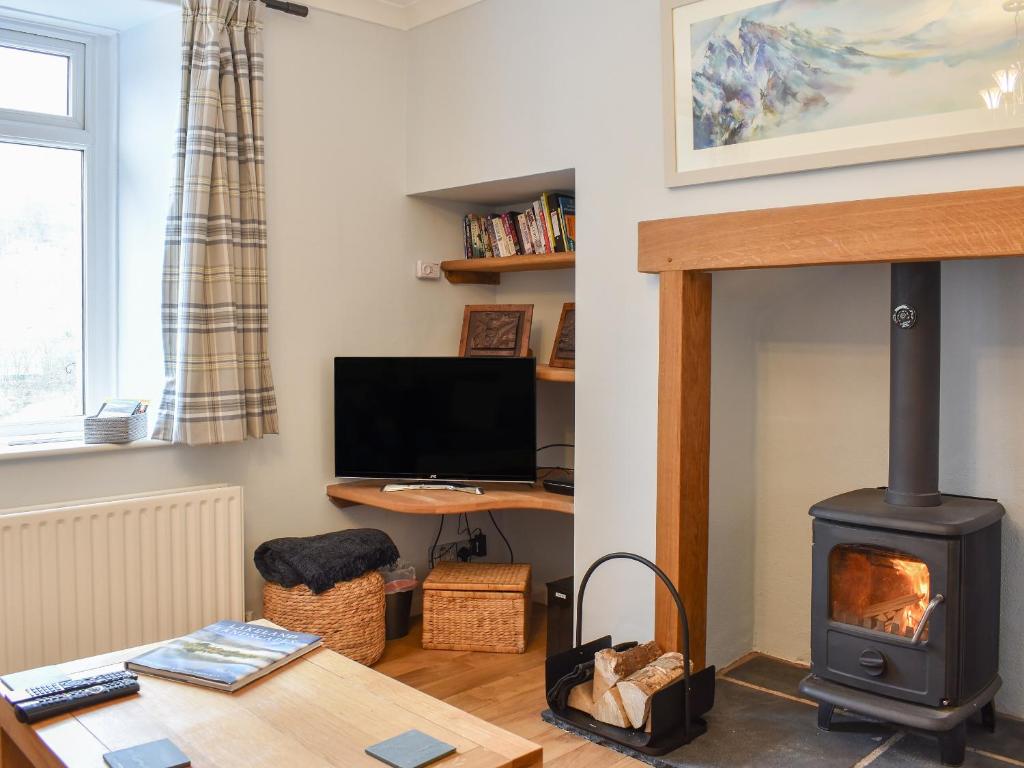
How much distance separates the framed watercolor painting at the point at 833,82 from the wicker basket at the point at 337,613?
5.55 ft

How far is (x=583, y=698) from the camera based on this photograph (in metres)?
2.72

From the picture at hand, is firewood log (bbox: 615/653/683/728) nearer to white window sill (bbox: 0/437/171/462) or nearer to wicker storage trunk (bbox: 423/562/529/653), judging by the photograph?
wicker storage trunk (bbox: 423/562/529/653)

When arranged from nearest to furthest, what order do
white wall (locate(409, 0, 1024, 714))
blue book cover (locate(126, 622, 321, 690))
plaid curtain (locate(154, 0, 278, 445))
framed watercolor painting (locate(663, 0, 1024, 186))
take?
blue book cover (locate(126, 622, 321, 690)) → framed watercolor painting (locate(663, 0, 1024, 186)) → white wall (locate(409, 0, 1024, 714)) → plaid curtain (locate(154, 0, 278, 445))

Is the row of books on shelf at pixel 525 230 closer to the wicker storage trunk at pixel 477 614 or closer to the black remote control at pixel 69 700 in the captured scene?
the wicker storage trunk at pixel 477 614

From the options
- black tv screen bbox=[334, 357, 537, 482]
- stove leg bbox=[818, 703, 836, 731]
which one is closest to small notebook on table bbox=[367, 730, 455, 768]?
stove leg bbox=[818, 703, 836, 731]

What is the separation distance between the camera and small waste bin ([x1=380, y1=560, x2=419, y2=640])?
351 cm

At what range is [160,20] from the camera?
125 inches

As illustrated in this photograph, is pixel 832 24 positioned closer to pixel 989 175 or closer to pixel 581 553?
pixel 989 175

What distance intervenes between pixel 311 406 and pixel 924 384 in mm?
2119

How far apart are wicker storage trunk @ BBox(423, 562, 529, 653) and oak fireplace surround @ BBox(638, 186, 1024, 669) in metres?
0.69

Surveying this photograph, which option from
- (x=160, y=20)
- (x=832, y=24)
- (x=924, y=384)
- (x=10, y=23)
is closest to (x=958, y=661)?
(x=924, y=384)

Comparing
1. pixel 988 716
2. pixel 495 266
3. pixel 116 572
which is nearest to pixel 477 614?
pixel 116 572

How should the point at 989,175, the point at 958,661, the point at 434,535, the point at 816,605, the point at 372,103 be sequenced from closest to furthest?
1. the point at 989,175
2. the point at 958,661
3. the point at 816,605
4. the point at 372,103
5. the point at 434,535

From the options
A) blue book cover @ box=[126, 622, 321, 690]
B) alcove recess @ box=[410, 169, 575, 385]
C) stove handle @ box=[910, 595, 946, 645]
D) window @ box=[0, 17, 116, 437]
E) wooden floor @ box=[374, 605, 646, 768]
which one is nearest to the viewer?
blue book cover @ box=[126, 622, 321, 690]
